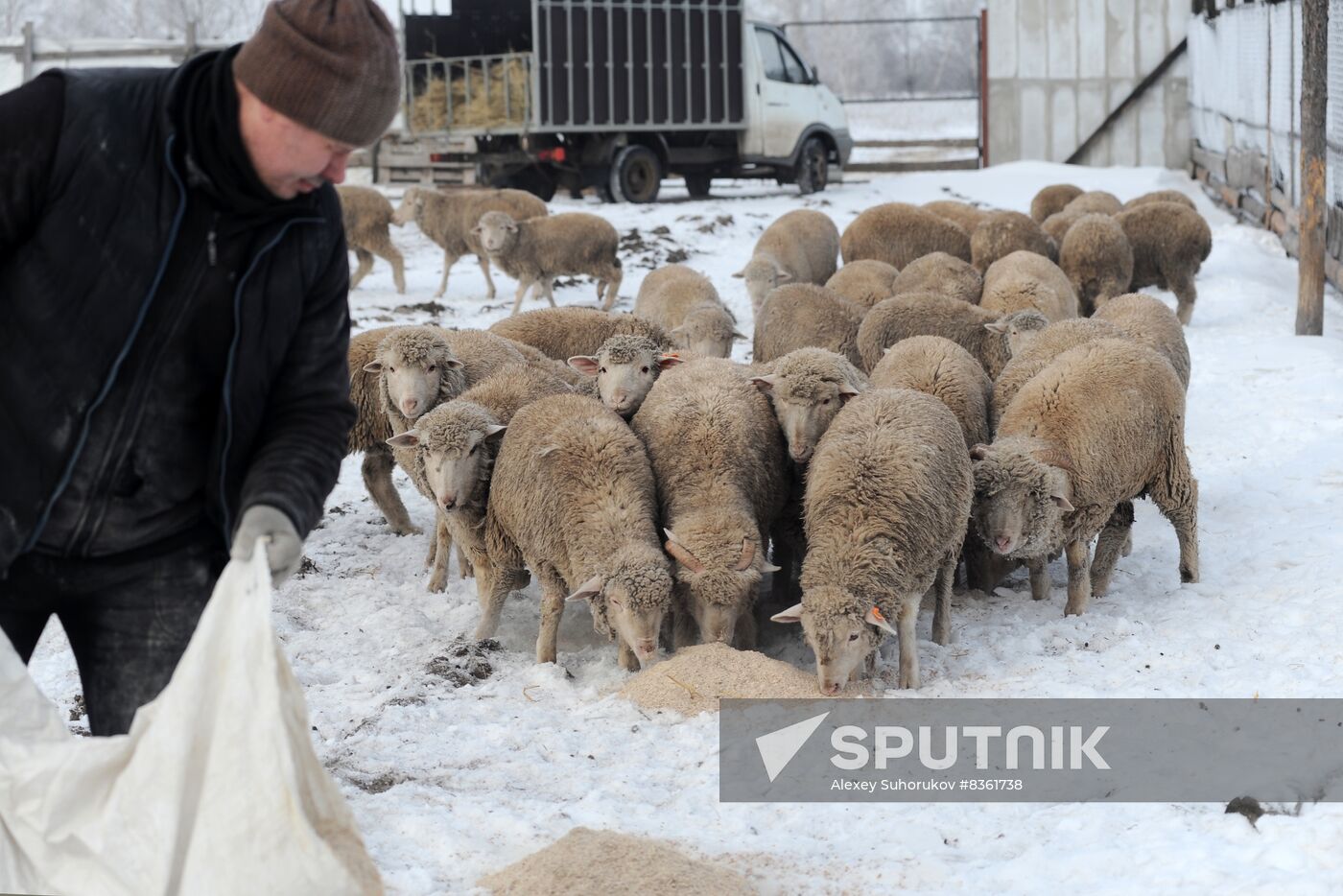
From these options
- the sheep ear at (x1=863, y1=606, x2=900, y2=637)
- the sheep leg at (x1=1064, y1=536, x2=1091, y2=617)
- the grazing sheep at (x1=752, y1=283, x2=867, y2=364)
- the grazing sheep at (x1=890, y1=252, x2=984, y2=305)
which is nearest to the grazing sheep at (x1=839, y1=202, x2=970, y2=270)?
the grazing sheep at (x1=890, y1=252, x2=984, y2=305)

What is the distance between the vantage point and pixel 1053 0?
83.8 ft

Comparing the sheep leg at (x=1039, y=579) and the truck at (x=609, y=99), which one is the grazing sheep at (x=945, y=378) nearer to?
the sheep leg at (x=1039, y=579)

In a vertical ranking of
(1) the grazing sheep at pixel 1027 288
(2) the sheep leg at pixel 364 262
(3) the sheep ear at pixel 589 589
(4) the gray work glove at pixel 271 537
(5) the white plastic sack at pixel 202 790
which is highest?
(2) the sheep leg at pixel 364 262

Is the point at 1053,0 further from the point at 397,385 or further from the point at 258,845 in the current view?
the point at 258,845

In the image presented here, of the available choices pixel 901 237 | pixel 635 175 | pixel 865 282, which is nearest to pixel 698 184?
pixel 635 175

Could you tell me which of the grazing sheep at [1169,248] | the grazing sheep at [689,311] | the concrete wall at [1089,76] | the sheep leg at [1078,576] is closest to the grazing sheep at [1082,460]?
the sheep leg at [1078,576]

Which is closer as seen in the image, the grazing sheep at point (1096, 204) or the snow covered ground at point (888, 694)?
the snow covered ground at point (888, 694)

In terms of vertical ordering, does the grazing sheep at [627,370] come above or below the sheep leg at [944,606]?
above

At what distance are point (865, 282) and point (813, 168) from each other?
13215 mm

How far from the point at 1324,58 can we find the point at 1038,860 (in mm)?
9202

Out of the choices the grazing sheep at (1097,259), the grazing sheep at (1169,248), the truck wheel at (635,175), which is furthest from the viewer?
the truck wheel at (635,175)

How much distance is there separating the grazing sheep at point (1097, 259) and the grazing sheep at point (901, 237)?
92 centimetres

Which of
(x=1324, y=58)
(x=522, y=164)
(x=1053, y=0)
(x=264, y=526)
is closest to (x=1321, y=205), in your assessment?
(x=1324, y=58)

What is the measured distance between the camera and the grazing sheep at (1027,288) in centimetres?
949
